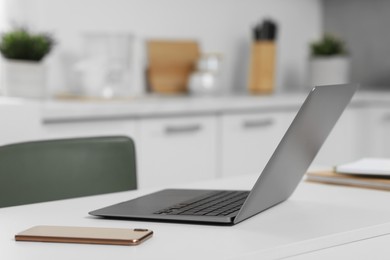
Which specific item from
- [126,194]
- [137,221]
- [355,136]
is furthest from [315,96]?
[355,136]

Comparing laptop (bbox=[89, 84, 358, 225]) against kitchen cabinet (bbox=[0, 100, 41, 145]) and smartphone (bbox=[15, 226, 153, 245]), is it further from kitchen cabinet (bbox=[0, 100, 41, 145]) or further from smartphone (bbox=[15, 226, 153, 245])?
kitchen cabinet (bbox=[0, 100, 41, 145])

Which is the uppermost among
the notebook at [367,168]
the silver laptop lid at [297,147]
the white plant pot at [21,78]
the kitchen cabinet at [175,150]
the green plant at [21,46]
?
the green plant at [21,46]

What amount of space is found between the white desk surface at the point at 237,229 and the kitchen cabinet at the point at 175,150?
156 cm

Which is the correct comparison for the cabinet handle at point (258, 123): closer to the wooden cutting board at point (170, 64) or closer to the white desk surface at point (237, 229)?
the wooden cutting board at point (170, 64)

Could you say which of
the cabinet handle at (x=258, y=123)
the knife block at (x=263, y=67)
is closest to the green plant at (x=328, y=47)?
the knife block at (x=263, y=67)

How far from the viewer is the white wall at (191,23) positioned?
3.43 m

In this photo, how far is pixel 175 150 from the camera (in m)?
3.12

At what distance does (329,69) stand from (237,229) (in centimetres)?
314

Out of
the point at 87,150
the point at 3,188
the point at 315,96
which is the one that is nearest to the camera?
the point at 315,96

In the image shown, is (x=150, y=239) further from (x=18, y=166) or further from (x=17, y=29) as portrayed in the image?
(x=17, y=29)

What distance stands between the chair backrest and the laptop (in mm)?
384

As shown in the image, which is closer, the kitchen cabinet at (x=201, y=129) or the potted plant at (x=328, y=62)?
the kitchen cabinet at (x=201, y=129)

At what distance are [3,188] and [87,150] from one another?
0.76 feet

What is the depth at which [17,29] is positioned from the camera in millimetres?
3148
